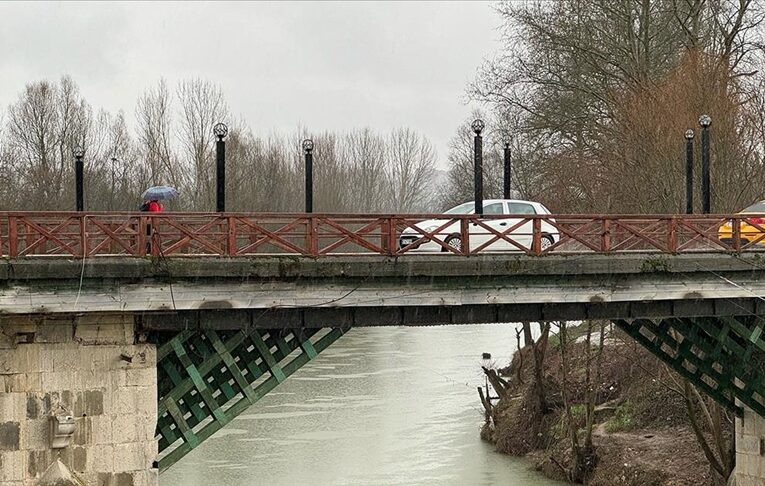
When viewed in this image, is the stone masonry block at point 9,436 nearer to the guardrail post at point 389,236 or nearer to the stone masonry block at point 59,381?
the stone masonry block at point 59,381

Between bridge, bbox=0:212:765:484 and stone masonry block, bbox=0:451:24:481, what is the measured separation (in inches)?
0.9

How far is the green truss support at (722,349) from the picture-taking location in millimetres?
15781

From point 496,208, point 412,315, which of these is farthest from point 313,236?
point 496,208

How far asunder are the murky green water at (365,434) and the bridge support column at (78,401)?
1055 centimetres

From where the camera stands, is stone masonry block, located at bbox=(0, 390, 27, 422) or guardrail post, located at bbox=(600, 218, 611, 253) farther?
guardrail post, located at bbox=(600, 218, 611, 253)

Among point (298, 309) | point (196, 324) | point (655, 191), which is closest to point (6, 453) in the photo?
point (196, 324)

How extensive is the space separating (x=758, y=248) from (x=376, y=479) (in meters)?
10.8

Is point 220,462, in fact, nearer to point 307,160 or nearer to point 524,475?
point 524,475

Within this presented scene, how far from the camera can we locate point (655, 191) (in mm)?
24438

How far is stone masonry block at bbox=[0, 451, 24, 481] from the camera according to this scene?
12047mm

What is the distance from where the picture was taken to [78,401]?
12320mm

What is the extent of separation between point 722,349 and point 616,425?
9405 millimetres

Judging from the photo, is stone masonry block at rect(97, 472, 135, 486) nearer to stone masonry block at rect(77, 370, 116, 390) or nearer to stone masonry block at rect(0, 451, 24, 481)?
stone masonry block at rect(0, 451, 24, 481)

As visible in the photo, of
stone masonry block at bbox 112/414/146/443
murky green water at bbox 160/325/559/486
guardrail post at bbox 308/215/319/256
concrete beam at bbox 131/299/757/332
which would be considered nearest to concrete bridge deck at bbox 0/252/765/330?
concrete beam at bbox 131/299/757/332
